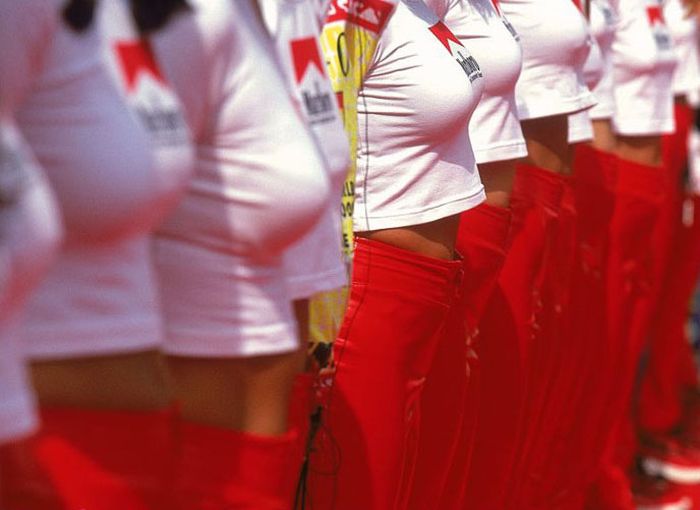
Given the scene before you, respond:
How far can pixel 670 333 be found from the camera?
6.71m

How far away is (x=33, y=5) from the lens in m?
1.88

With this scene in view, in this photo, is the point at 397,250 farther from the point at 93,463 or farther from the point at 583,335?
the point at 583,335

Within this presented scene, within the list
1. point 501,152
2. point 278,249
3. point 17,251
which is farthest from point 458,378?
point 17,251

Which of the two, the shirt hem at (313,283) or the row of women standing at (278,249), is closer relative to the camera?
the row of women standing at (278,249)

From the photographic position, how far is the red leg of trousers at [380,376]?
3.13 meters

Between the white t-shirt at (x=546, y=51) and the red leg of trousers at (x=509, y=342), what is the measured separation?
15cm

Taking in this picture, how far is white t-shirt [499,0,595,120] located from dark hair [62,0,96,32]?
2310 millimetres

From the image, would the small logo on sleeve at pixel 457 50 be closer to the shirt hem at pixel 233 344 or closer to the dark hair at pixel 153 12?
the shirt hem at pixel 233 344

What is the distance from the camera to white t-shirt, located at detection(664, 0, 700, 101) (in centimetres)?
612

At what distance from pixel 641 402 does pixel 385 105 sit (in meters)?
3.70

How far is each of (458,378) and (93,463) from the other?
169cm

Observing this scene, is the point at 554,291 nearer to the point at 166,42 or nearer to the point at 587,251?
the point at 587,251

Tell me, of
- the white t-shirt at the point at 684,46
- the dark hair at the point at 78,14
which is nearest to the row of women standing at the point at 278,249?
the dark hair at the point at 78,14

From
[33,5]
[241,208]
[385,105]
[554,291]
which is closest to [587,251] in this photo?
[554,291]
